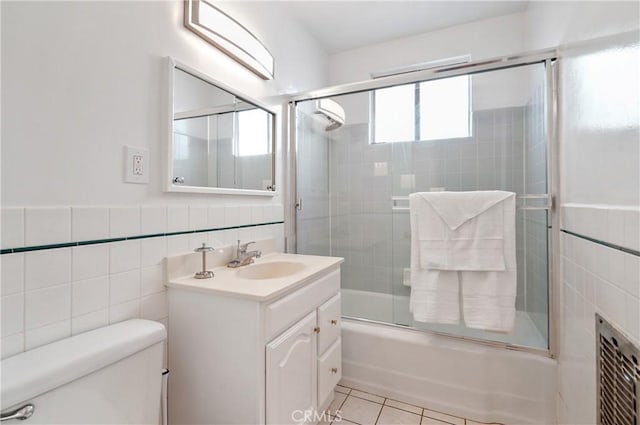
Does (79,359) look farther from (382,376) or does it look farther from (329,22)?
(329,22)

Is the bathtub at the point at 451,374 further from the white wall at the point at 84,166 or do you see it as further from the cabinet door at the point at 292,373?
the white wall at the point at 84,166

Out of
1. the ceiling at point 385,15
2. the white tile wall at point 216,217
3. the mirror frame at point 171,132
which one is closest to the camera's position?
the mirror frame at point 171,132

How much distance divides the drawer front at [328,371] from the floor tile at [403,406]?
36 cm

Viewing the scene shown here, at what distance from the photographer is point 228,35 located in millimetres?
1419

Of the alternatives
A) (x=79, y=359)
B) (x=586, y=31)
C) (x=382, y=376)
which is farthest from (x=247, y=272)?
(x=586, y=31)

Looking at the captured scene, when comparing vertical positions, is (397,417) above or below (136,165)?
below

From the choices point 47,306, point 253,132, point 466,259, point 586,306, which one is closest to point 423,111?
point 466,259

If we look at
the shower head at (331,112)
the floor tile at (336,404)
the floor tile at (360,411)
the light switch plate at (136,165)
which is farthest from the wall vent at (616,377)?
the shower head at (331,112)

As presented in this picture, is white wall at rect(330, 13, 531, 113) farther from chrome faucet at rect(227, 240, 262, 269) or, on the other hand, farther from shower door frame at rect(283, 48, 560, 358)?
chrome faucet at rect(227, 240, 262, 269)

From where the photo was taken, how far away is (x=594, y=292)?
3.35 ft

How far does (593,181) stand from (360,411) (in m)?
1.49

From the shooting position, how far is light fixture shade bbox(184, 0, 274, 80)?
1246mm

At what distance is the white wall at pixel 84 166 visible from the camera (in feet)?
2.50

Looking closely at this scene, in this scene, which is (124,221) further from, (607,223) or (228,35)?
(607,223)
